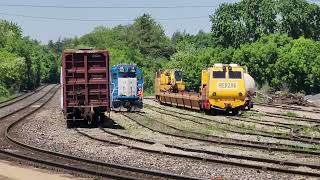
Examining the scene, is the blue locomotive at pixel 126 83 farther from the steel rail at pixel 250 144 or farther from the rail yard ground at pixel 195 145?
the steel rail at pixel 250 144

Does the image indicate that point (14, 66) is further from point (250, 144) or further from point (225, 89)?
point (250, 144)

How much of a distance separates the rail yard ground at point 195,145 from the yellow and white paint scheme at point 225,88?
3.54m

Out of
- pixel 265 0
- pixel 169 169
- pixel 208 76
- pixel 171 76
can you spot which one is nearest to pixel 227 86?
pixel 208 76

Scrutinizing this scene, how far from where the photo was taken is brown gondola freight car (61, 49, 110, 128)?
2684 cm

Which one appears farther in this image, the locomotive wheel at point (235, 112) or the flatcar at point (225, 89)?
the locomotive wheel at point (235, 112)

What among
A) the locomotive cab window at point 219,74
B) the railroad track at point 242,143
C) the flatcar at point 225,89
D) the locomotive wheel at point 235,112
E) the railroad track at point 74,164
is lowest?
the railroad track at point 74,164

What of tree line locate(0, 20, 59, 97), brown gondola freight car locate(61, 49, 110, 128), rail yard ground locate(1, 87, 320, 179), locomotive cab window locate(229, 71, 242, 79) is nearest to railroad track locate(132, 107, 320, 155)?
rail yard ground locate(1, 87, 320, 179)

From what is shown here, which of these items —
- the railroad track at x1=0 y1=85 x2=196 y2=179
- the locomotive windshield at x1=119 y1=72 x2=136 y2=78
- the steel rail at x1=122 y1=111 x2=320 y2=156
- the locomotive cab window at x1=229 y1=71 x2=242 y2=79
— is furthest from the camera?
the locomotive windshield at x1=119 y1=72 x2=136 y2=78

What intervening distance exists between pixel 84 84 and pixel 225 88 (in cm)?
1094

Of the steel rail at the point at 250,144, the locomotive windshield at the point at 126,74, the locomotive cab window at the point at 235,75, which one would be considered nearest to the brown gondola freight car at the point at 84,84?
the steel rail at the point at 250,144

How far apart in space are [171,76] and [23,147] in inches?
1179

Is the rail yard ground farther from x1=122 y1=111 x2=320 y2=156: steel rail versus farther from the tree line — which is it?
the tree line

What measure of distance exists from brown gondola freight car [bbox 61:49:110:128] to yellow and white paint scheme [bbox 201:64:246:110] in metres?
9.80

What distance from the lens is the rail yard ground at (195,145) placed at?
14.8 metres
